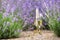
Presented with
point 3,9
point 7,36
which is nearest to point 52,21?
point 7,36

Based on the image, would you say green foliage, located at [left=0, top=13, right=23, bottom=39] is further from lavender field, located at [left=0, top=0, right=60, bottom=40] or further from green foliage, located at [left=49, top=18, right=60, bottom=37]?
green foliage, located at [left=49, top=18, right=60, bottom=37]

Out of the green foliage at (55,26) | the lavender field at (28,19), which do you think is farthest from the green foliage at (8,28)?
the green foliage at (55,26)

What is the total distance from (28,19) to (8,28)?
1261 millimetres

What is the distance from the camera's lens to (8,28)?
4812 millimetres

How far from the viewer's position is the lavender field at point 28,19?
4.79 metres

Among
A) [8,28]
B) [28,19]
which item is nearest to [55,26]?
[8,28]

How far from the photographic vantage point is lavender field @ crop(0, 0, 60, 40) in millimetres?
4793

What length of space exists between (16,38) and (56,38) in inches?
36.0

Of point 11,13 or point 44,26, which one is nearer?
point 11,13

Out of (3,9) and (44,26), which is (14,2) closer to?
(3,9)

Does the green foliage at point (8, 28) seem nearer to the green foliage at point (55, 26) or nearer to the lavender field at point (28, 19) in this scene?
the lavender field at point (28, 19)

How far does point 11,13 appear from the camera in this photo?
5.30m

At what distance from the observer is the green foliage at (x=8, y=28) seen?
15.5ft

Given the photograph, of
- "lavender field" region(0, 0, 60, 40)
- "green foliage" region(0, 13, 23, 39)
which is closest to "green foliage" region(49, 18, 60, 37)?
"lavender field" region(0, 0, 60, 40)
